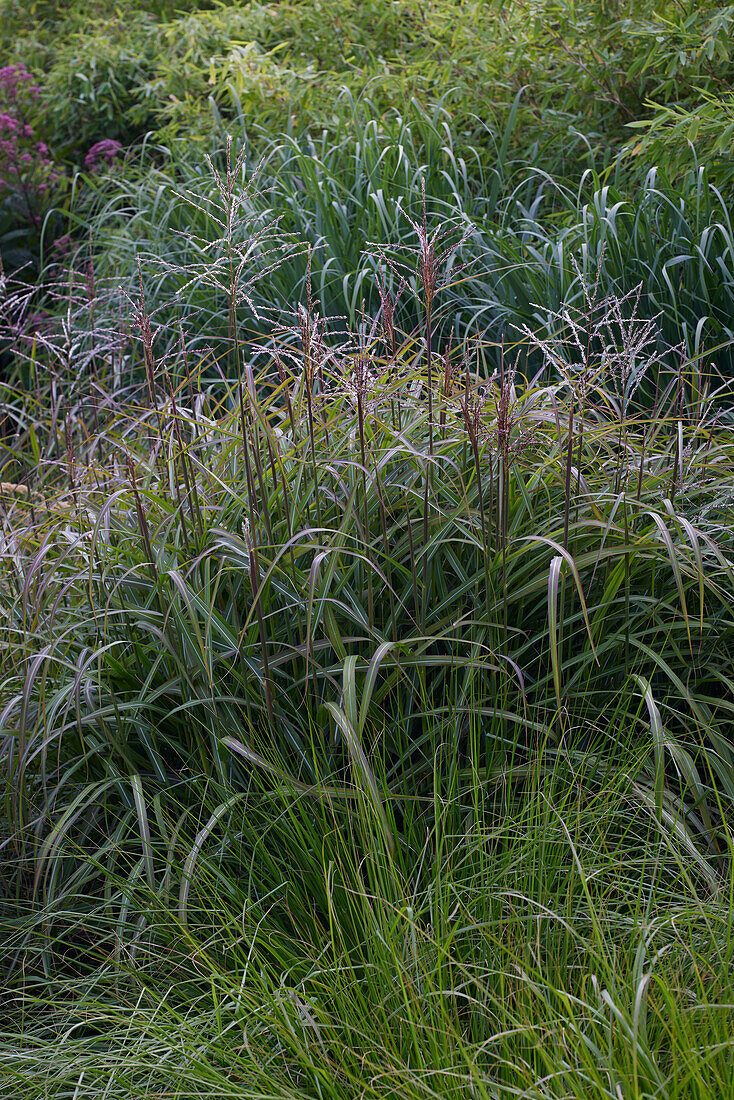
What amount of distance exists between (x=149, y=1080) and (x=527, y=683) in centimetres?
125

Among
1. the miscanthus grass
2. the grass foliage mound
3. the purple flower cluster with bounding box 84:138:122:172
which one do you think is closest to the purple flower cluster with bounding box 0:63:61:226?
the purple flower cluster with bounding box 84:138:122:172

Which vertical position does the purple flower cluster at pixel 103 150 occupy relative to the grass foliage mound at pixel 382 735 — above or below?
above

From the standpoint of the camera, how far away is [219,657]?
2.20 meters

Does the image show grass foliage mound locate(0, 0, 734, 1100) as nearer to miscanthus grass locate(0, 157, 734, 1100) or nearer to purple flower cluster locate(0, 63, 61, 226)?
miscanthus grass locate(0, 157, 734, 1100)

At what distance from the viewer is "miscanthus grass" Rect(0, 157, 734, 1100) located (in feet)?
5.18

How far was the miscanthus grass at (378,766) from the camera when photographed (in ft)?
Answer: 5.18

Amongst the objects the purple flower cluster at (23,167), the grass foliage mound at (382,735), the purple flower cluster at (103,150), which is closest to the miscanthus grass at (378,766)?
the grass foliage mound at (382,735)

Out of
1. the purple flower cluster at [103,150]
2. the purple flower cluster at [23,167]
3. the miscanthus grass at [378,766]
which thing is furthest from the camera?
the purple flower cluster at [23,167]

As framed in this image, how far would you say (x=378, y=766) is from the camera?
215 centimetres

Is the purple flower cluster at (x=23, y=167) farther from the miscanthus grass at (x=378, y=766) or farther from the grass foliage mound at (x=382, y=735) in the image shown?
the miscanthus grass at (x=378, y=766)

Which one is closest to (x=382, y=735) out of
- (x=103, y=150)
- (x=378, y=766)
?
(x=378, y=766)

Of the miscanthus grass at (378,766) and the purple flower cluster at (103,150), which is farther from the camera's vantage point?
the purple flower cluster at (103,150)

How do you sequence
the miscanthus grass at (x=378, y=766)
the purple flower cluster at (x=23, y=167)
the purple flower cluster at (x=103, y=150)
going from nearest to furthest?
the miscanthus grass at (x=378, y=766) → the purple flower cluster at (x=103, y=150) → the purple flower cluster at (x=23, y=167)

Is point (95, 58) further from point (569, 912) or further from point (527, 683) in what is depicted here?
point (569, 912)
